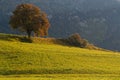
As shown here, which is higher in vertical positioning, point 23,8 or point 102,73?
point 23,8

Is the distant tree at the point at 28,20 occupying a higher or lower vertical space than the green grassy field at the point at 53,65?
higher

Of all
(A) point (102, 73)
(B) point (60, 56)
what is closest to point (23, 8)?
(B) point (60, 56)

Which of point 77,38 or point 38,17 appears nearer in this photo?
point 38,17

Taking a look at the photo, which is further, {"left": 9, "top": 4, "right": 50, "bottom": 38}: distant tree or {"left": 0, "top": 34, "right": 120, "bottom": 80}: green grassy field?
{"left": 9, "top": 4, "right": 50, "bottom": 38}: distant tree

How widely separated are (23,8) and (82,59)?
125 ft

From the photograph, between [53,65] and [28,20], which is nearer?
[53,65]

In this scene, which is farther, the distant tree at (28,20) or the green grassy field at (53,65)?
the distant tree at (28,20)

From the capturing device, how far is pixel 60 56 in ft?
278

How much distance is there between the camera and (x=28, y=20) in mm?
116125

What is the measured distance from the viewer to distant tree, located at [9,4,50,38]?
11631 cm

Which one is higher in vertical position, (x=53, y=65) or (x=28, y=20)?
(x=28, y=20)

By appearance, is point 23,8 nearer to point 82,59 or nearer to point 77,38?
point 77,38

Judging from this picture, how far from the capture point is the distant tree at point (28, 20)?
382 ft

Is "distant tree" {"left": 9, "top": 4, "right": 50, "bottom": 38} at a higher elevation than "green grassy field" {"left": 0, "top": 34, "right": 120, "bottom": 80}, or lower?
higher
